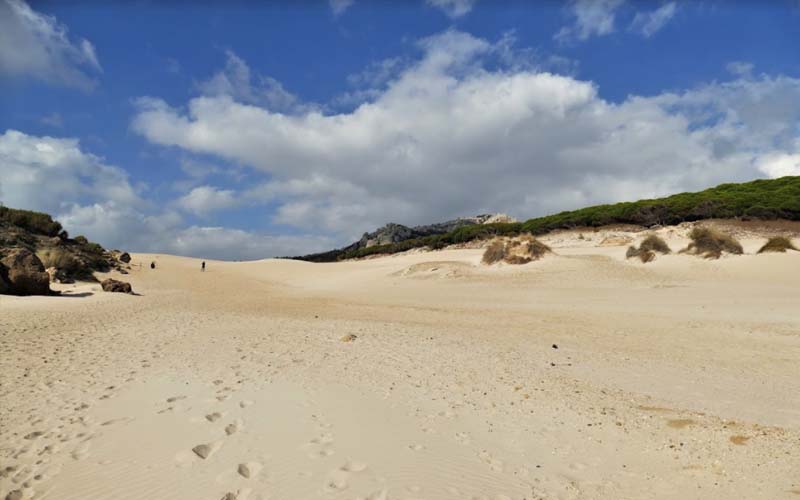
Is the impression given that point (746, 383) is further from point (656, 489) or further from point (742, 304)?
point (742, 304)

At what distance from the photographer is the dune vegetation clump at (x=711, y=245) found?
21.1 m

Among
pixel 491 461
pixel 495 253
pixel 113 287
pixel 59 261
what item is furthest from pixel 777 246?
pixel 59 261

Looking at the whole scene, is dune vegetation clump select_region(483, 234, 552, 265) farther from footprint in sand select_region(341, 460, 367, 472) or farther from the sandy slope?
footprint in sand select_region(341, 460, 367, 472)

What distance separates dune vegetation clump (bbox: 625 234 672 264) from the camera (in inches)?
876

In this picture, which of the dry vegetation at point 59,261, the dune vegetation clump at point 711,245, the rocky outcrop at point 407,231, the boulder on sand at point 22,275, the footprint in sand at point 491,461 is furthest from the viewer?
the rocky outcrop at point 407,231

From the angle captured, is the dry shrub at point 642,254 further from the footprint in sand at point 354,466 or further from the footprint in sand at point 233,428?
the footprint in sand at point 233,428

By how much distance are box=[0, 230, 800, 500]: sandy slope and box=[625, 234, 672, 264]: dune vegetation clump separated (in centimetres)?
813

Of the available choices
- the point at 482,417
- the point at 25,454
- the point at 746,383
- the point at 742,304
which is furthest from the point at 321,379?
the point at 742,304

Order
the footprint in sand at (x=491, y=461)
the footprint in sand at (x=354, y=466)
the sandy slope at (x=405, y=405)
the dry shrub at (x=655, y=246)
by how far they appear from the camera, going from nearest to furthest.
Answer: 1. the sandy slope at (x=405, y=405)
2. the footprint in sand at (x=354, y=466)
3. the footprint in sand at (x=491, y=461)
4. the dry shrub at (x=655, y=246)

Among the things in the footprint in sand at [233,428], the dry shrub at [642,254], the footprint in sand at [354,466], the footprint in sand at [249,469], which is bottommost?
the footprint in sand at [354,466]

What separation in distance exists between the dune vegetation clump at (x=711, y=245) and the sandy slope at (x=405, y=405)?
24.2ft

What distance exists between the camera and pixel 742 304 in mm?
14227

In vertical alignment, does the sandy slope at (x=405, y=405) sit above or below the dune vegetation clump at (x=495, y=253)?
below

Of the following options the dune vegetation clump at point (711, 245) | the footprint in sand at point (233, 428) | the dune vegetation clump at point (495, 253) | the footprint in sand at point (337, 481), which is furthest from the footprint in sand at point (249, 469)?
the dune vegetation clump at point (711, 245)
